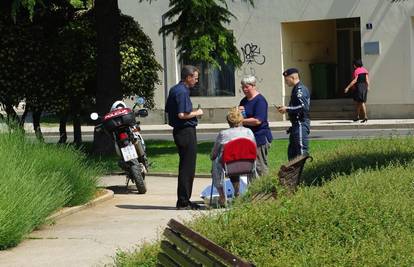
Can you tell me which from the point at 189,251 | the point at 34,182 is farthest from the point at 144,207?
the point at 189,251

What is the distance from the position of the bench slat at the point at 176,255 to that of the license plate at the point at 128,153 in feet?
21.6

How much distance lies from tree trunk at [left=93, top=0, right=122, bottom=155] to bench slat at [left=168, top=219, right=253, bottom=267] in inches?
476

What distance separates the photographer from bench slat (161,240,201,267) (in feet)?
18.3

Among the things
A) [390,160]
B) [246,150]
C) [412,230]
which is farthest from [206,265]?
[246,150]

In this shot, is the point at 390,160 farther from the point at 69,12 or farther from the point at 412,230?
the point at 69,12

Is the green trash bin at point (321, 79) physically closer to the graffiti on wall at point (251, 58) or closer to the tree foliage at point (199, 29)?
the graffiti on wall at point (251, 58)

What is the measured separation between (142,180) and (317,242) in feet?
23.6

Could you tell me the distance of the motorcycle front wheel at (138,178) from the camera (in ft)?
42.0

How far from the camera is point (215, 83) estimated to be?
102 ft

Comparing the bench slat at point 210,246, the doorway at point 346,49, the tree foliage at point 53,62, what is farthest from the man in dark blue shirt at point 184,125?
the doorway at point 346,49

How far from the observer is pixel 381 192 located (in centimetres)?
720

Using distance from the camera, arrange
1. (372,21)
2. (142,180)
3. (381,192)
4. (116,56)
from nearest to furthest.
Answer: (381,192), (142,180), (116,56), (372,21)

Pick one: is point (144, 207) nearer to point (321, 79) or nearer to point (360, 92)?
point (360, 92)

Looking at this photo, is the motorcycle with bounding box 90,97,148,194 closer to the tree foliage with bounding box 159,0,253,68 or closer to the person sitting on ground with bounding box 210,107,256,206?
the person sitting on ground with bounding box 210,107,256,206
